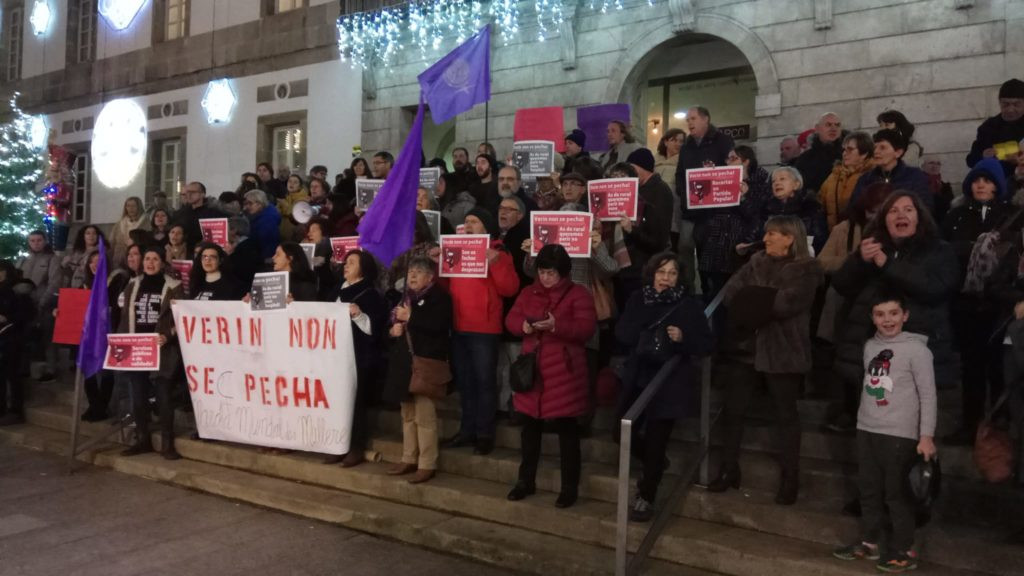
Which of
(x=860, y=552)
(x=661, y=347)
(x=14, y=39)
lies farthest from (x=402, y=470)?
(x=14, y=39)

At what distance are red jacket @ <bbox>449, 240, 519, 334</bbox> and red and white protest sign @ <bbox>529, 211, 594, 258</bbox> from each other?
45 cm

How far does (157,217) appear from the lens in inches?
380

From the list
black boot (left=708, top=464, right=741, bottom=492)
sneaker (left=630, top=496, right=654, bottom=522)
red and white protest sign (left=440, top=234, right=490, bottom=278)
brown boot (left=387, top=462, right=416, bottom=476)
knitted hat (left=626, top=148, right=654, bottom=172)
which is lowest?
brown boot (left=387, top=462, right=416, bottom=476)

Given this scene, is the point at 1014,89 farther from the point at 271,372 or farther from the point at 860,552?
the point at 271,372

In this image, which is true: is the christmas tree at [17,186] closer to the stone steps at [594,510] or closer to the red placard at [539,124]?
the stone steps at [594,510]

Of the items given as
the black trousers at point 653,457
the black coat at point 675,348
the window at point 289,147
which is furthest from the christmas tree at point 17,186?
the black trousers at point 653,457

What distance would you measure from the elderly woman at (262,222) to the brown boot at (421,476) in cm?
430

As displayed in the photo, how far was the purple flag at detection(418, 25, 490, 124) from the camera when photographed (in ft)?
24.6

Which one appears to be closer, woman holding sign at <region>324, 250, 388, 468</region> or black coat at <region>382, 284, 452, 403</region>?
black coat at <region>382, 284, 452, 403</region>

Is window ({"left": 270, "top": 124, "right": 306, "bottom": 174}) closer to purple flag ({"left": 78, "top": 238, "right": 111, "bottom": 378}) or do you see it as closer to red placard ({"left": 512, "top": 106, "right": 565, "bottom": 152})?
red placard ({"left": 512, "top": 106, "right": 565, "bottom": 152})

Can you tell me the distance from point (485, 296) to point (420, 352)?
66 cm

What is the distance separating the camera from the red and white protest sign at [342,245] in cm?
766

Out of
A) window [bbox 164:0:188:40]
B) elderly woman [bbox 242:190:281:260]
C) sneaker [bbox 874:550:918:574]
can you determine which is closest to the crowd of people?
sneaker [bbox 874:550:918:574]

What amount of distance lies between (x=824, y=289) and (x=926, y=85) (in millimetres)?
4937
